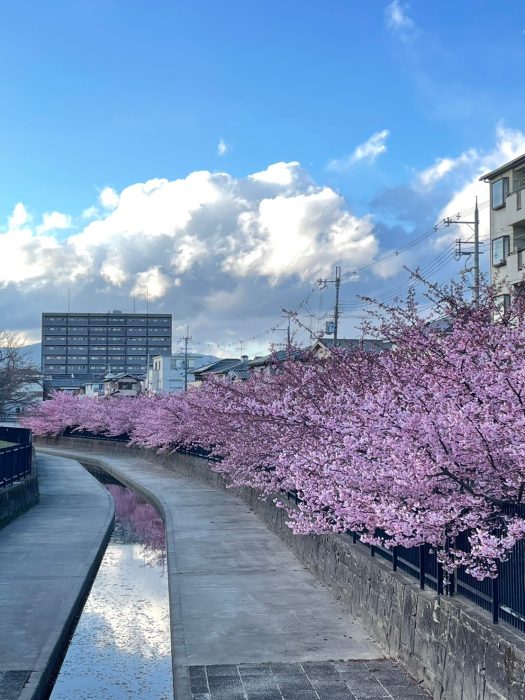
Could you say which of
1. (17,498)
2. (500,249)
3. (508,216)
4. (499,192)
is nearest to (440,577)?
(17,498)

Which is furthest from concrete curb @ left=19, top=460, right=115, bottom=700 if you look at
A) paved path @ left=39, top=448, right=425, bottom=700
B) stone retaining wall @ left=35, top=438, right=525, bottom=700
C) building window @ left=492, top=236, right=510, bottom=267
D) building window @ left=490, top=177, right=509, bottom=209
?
building window @ left=490, top=177, right=509, bottom=209

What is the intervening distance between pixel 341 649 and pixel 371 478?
3012 mm

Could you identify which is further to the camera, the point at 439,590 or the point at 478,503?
the point at 439,590

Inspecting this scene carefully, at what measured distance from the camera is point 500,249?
41875mm

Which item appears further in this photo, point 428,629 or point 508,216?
point 508,216

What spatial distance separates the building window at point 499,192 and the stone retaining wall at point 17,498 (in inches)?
1117

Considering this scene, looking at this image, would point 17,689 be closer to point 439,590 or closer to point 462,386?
point 439,590

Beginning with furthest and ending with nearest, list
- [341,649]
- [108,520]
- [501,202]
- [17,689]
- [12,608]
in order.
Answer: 1. [501,202]
2. [108,520]
3. [12,608]
4. [341,649]
5. [17,689]

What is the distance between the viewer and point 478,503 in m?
8.28

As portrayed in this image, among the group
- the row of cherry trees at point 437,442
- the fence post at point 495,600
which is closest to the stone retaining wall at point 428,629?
the fence post at point 495,600

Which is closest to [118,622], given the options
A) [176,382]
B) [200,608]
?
[200,608]

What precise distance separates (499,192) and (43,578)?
34.4 meters

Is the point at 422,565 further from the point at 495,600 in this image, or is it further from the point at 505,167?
the point at 505,167

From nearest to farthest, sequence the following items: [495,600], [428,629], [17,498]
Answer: [495,600]
[428,629]
[17,498]
